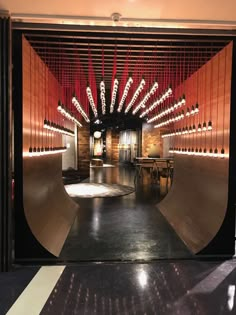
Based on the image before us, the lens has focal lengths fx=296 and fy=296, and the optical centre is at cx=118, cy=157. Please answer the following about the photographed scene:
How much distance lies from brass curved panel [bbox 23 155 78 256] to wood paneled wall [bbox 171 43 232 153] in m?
2.88

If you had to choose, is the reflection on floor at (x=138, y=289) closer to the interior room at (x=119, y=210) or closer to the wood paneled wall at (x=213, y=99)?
the interior room at (x=119, y=210)

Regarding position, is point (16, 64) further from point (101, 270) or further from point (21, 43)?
point (101, 270)

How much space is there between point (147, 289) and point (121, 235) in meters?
2.08

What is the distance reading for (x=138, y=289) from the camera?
3.21 meters

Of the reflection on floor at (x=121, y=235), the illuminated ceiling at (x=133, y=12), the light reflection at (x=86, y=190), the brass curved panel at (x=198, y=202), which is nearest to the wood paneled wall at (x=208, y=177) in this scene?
the brass curved panel at (x=198, y=202)

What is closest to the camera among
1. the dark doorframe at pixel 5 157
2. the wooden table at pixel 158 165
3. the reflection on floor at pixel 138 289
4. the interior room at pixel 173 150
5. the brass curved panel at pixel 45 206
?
the reflection on floor at pixel 138 289

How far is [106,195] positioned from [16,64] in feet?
21.0

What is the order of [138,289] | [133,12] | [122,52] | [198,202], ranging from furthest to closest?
1. [122,52]
2. [198,202]
3. [133,12]
4. [138,289]

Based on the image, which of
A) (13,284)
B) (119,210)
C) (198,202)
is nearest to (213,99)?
(198,202)

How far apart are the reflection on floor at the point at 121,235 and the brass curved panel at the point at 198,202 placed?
217mm

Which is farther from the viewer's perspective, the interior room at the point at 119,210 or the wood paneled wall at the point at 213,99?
the wood paneled wall at the point at 213,99

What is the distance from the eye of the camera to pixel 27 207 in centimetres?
406

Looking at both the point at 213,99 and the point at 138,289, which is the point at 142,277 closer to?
the point at 138,289

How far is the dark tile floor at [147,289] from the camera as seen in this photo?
284 cm
